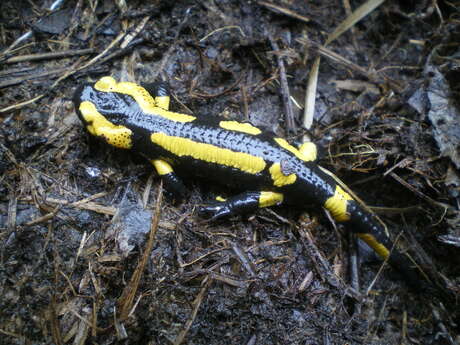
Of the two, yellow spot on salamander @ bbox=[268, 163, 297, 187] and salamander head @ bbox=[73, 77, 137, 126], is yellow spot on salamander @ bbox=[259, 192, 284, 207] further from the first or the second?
salamander head @ bbox=[73, 77, 137, 126]

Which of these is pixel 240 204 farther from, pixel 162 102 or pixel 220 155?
pixel 162 102

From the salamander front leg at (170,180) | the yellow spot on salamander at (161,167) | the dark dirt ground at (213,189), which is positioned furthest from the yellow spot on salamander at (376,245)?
the yellow spot on salamander at (161,167)

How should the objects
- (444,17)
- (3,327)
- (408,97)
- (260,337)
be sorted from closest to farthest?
(3,327) → (260,337) → (408,97) → (444,17)

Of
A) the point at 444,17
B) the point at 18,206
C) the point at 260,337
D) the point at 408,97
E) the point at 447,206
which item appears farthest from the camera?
the point at 444,17

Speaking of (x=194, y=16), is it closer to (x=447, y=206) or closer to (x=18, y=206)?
(x=18, y=206)

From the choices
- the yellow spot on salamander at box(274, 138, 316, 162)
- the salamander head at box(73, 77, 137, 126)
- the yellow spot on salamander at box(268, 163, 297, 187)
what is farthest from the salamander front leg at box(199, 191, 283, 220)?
the salamander head at box(73, 77, 137, 126)

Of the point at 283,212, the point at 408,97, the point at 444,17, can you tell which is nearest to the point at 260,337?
the point at 283,212

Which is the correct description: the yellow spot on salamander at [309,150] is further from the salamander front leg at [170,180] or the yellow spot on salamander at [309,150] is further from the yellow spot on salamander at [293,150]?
the salamander front leg at [170,180]
